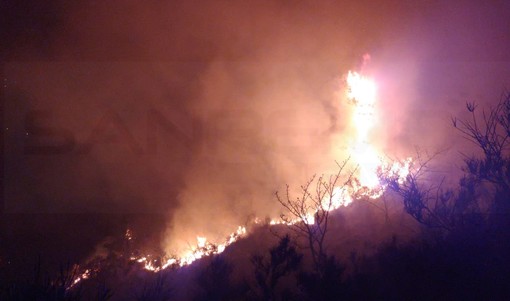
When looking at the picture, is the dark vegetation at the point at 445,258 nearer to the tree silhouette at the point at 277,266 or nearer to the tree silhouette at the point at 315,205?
the tree silhouette at the point at 277,266

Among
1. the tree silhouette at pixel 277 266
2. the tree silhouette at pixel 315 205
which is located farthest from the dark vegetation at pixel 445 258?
the tree silhouette at pixel 315 205

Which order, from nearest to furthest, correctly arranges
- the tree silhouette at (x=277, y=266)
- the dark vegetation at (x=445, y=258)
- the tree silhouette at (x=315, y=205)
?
the dark vegetation at (x=445, y=258) → the tree silhouette at (x=277, y=266) → the tree silhouette at (x=315, y=205)

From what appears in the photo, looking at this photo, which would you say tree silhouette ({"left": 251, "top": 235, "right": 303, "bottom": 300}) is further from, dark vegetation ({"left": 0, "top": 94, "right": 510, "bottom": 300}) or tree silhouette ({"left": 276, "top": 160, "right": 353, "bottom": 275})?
tree silhouette ({"left": 276, "top": 160, "right": 353, "bottom": 275})

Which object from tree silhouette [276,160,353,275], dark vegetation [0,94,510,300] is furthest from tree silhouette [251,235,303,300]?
tree silhouette [276,160,353,275]

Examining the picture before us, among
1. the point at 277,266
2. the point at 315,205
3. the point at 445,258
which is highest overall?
the point at 315,205

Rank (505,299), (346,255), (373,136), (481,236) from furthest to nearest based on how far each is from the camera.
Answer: (373,136), (346,255), (481,236), (505,299)

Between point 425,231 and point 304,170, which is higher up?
point 304,170

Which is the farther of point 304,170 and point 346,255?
point 304,170

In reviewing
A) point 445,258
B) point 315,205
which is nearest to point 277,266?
point 445,258

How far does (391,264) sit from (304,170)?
58.4 ft

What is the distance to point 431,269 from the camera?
42.0ft

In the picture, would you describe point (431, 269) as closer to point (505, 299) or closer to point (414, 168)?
point (505, 299)

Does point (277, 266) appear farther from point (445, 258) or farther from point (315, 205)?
point (315, 205)

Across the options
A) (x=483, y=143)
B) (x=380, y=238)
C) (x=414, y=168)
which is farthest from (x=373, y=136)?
(x=483, y=143)
